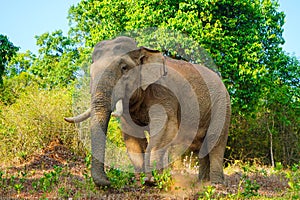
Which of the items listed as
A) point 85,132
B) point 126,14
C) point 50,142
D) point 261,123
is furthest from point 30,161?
point 261,123

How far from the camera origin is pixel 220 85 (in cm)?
867

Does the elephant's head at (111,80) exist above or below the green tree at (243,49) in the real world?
below

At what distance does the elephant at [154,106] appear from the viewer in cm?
638

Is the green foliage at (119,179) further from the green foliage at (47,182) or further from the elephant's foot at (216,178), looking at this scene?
the elephant's foot at (216,178)

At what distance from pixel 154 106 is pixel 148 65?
70cm

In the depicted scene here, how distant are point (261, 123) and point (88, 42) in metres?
8.08

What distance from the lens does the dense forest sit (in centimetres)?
1346

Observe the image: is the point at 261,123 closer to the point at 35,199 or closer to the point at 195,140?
the point at 195,140

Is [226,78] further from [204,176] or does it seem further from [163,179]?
[163,179]

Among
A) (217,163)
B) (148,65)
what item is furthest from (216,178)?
(148,65)

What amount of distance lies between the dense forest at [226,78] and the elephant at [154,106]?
4.92 meters

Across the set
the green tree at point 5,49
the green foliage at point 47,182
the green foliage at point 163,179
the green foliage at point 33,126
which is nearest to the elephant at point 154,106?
the green foliage at point 163,179

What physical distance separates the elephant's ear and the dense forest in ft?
16.1

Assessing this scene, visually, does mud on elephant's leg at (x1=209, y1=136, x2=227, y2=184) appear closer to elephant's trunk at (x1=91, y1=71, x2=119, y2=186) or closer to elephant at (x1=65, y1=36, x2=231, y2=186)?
elephant at (x1=65, y1=36, x2=231, y2=186)
